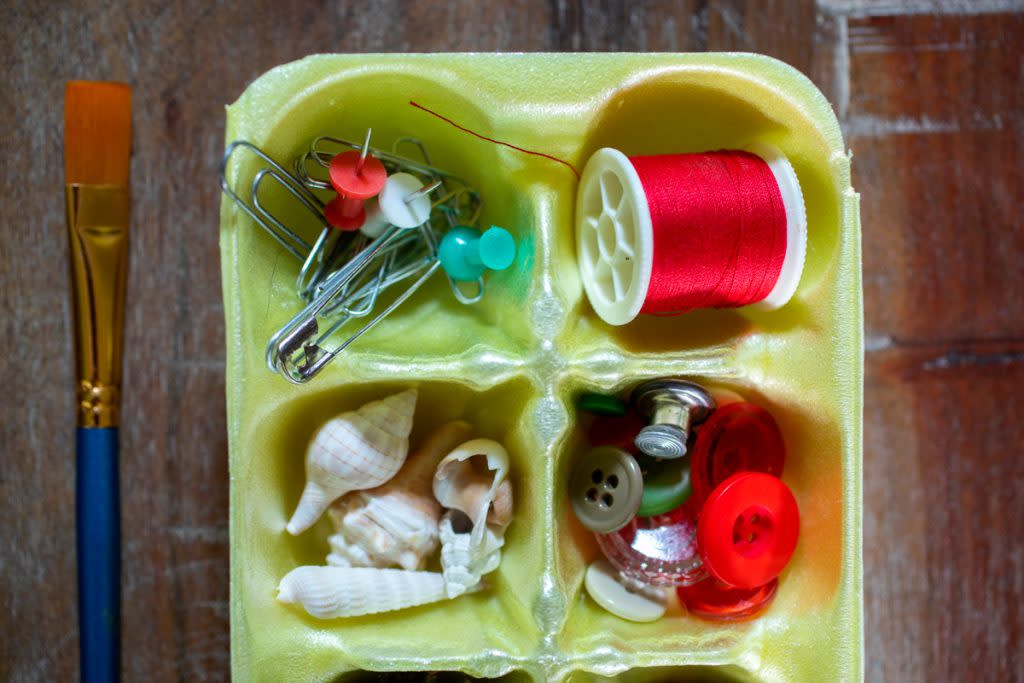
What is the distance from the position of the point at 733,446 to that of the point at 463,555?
30 centimetres

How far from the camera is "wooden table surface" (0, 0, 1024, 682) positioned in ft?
3.62

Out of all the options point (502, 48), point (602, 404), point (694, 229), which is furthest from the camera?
point (502, 48)

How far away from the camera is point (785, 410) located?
0.99 metres

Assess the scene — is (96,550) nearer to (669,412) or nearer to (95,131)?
(95,131)

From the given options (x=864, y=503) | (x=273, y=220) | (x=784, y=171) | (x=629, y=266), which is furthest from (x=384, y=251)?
(x=864, y=503)

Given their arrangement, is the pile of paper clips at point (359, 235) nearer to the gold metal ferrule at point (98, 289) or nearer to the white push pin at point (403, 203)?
the white push pin at point (403, 203)

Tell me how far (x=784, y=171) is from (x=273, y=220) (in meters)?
0.51

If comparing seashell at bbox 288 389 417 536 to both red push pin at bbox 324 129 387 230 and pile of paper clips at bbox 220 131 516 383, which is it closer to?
Answer: pile of paper clips at bbox 220 131 516 383

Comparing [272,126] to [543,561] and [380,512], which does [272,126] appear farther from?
[543,561]

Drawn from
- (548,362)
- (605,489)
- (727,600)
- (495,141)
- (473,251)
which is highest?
(495,141)

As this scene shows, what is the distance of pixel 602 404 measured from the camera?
0.99m

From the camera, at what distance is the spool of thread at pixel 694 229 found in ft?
2.87

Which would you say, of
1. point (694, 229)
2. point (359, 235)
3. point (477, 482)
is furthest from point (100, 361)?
point (694, 229)

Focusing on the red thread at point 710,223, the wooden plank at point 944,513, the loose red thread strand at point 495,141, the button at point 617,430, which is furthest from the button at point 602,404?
the wooden plank at point 944,513
